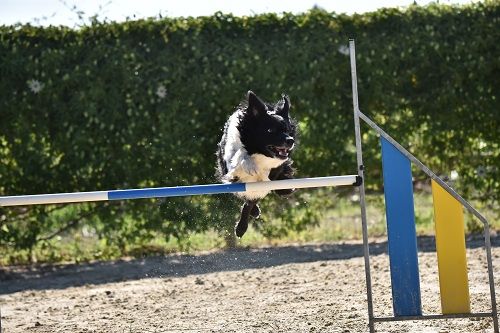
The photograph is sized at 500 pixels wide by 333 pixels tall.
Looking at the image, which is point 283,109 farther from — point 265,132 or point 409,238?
point 409,238

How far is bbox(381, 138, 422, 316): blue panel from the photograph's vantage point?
454 cm

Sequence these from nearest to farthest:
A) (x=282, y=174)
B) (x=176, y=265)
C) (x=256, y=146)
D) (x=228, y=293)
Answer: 1. (x=256, y=146)
2. (x=282, y=174)
3. (x=228, y=293)
4. (x=176, y=265)

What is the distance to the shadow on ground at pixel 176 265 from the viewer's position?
8242 mm

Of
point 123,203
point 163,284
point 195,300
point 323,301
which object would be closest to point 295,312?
point 323,301

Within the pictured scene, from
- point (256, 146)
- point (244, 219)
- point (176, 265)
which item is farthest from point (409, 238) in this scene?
point (176, 265)

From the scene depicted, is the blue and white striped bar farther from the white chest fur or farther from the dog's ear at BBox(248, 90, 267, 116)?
the dog's ear at BBox(248, 90, 267, 116)

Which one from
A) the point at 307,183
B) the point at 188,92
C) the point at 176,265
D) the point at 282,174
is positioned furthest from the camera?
the point at 188,92

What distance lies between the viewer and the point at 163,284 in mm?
7500

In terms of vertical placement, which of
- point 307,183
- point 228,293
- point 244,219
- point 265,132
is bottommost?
point 228,293

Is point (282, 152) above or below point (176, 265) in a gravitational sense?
above

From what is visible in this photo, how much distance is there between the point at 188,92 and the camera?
30.4 ft

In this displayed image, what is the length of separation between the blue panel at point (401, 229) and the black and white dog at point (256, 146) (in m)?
0.99

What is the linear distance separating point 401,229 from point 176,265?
4562mm

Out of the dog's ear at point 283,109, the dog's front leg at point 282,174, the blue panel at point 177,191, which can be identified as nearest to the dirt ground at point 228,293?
the dog's front leg at point 282,174
